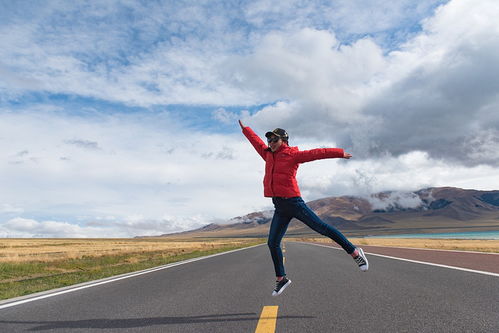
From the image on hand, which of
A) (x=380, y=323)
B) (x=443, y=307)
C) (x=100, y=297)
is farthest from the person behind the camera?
(x=100, y=297)

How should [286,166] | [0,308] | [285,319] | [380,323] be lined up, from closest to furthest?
[380,323]
[285,319]
[286,166]
[0,308]

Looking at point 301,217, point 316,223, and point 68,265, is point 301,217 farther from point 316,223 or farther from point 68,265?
point 68,265

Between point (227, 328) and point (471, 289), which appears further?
point (471, 289)

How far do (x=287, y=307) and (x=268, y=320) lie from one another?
865 mm

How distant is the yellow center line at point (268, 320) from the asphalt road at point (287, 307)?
75mm

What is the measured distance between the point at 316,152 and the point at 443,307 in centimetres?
258

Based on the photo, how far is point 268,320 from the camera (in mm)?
4539

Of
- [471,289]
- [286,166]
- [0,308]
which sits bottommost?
[471,289]

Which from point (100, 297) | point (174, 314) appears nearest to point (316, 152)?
point (174, 314)

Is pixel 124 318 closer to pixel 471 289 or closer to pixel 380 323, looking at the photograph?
pixel 380 323

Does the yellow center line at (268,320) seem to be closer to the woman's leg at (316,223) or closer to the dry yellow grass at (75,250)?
the woman's leg at (316,223)

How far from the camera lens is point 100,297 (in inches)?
270

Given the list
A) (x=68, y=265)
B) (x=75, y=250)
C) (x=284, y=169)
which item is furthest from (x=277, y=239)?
(x=75, y=250)

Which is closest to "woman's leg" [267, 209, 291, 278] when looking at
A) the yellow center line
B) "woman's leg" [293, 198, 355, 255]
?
"woman's leg" [293, 198, 355, 255]
